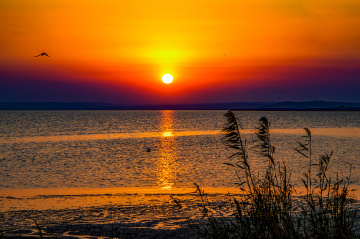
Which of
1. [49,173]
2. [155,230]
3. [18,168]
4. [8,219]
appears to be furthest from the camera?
[18,168]

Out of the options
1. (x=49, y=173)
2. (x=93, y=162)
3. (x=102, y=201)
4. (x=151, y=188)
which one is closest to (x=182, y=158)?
(x=93, y=162)

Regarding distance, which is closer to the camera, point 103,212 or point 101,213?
point 101,213

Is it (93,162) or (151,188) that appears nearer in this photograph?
(151,188)

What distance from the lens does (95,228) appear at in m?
17.3

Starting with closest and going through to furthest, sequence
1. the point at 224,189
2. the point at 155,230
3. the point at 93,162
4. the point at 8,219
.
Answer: the point at 155,230
the point at 8,219
the point at 224,189
the point at 93,162

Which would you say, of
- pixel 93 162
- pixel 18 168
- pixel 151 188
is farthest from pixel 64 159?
pixel 151 188

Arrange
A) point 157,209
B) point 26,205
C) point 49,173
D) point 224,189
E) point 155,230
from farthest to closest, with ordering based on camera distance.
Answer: point 49,173 < point 224,189 < point 26,205 < point 157,209 < point 155,230

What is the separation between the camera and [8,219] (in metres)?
19.1

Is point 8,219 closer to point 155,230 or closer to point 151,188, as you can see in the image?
point 155,230

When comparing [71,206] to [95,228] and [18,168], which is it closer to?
[95,228]

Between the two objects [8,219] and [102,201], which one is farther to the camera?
[102,201]

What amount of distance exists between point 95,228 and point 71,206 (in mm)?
5683

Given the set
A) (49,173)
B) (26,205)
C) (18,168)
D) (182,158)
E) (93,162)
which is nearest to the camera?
(26,205)

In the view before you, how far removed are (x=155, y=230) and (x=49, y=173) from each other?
82.4ft
